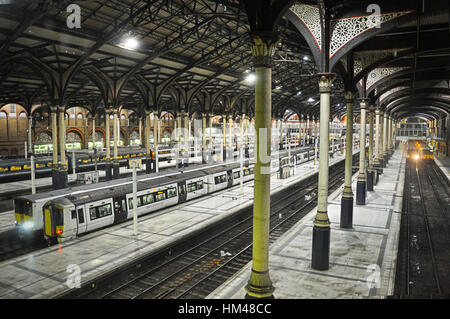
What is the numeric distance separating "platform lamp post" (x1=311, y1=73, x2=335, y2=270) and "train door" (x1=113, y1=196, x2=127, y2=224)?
33.7ft

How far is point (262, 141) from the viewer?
277 inches

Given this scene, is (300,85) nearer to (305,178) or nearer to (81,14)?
(305,178)

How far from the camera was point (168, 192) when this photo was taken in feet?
69.1

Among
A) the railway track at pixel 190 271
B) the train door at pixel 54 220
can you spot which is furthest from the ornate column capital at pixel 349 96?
the train door at pixel 54 220

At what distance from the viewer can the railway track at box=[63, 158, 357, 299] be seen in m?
10.9

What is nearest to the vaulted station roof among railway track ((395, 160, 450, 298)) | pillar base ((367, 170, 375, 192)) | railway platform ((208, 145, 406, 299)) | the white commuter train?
pillar base ((367, 170, 375, 192))

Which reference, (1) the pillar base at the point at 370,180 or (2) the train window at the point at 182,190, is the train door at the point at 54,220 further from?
(1) the pillar base at the point at 370,180

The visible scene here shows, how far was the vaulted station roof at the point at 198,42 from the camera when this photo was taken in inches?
454

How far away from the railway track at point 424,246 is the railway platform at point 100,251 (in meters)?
9.04

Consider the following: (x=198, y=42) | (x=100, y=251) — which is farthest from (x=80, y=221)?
(x=198, y=42)

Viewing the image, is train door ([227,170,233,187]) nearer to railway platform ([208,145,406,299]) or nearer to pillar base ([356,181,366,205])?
railway platform ([208,145,406,299])

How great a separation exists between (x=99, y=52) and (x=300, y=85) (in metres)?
30.4

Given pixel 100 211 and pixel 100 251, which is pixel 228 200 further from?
pixel 100 251
